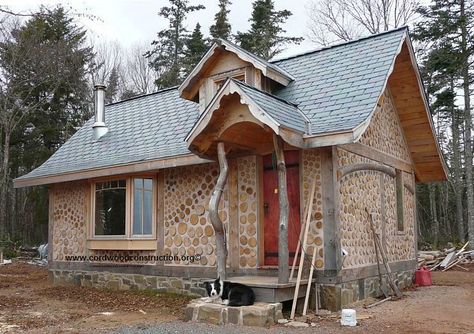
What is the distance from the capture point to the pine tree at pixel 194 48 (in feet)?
87.9

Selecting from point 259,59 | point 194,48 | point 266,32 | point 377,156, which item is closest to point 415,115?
point 377,156

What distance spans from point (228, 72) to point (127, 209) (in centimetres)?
372

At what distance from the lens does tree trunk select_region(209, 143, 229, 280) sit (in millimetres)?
7685

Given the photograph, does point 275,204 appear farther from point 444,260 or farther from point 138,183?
point 444,260

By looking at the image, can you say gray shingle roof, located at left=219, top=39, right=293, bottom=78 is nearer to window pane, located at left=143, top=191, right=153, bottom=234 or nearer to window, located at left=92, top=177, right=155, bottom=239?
window, located at left=92, top=177, right=155, bottom=239

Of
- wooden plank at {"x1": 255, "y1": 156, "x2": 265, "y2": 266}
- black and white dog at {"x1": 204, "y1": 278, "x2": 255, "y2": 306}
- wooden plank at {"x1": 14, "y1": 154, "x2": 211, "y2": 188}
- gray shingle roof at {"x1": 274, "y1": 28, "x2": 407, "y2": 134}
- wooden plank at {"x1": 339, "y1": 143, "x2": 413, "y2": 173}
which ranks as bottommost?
black and white dog at {"x1": 204, "y1": 278, "x2": 255, "y2": 306}

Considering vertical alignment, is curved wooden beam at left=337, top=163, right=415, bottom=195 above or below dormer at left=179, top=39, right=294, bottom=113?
below

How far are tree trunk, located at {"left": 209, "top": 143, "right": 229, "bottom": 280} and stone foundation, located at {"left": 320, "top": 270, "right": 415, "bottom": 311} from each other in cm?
166

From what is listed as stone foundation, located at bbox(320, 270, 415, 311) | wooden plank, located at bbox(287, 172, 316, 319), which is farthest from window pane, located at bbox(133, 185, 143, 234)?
stone foundation, located at bbox(320, 270, 415, 311)

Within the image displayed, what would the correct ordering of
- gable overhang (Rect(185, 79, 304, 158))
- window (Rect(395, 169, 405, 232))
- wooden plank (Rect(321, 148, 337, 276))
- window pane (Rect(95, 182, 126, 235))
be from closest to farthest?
gable overhang (Rect(185, 79, 304, 158)) → wooden plank (Rect(321, 148, 337, 276)) → window pane (Rect(95, 182, 126, 235)) → window (Rect(395, 169, 405, 232))

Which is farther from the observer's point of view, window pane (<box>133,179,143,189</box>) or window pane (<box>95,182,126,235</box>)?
window pane (<box>95,182,126,235</box>)

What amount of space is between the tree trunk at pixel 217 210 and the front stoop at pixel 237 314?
0.88 metres

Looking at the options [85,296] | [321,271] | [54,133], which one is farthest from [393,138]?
[54,133]

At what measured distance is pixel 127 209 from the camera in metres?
10.5
